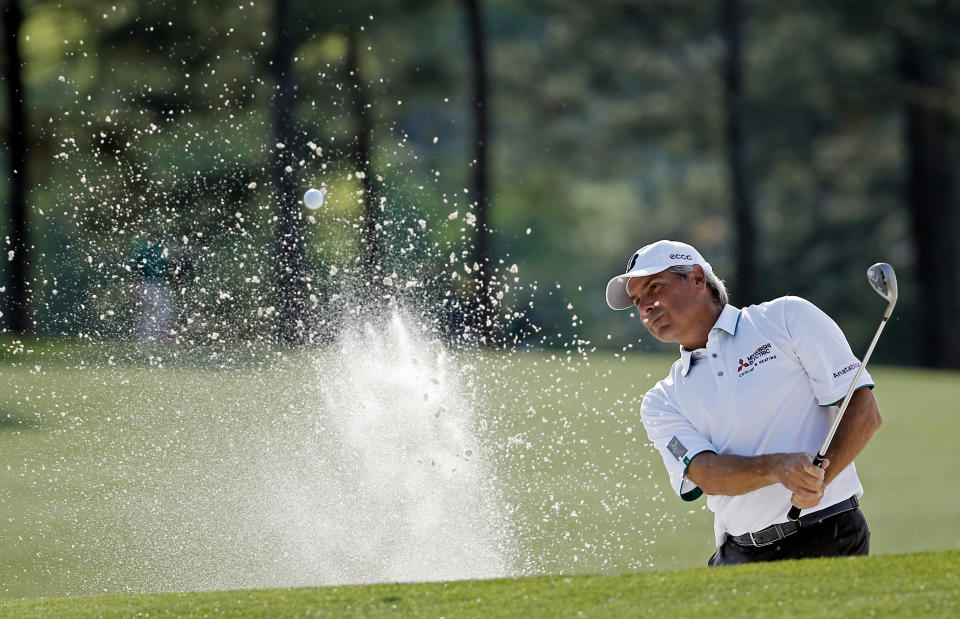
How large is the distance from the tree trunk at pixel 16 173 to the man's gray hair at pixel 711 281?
13883mm

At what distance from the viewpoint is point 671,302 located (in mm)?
3193

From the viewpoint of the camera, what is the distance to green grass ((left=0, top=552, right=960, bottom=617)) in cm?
282

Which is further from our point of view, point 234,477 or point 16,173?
point 16,173

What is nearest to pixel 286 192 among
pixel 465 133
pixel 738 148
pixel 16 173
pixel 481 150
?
pixel 16 173

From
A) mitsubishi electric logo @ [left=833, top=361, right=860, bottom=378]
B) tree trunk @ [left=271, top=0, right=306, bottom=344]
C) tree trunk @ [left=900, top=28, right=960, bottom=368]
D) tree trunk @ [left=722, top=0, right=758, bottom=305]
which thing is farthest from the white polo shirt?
tree trunk @ [left=900, top=28, right=960, bottom=368]

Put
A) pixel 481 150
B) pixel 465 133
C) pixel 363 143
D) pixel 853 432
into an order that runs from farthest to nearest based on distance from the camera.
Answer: pixel 465 133 → pixel 481 150 → pixel 363 143 → pixel 853 432

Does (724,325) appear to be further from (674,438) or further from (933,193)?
(933,193)

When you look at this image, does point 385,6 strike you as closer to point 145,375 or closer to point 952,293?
point 952,293

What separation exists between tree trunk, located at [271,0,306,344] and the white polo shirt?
890cm

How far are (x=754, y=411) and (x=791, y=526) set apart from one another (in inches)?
12.0

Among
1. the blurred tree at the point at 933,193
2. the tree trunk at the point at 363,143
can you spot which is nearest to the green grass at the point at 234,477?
the tree trunk at the point at 363,143

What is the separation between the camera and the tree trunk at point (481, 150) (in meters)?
20.5

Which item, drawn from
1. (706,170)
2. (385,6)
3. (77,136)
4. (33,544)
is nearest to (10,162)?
(77,136)

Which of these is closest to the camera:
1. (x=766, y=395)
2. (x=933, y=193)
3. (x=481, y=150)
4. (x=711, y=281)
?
(x=766, y=395)
